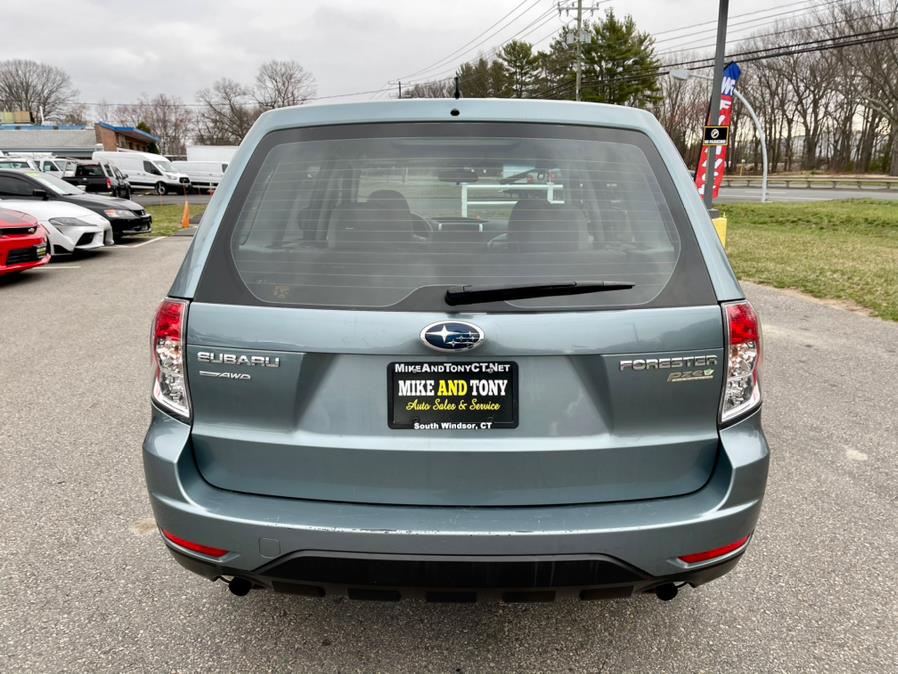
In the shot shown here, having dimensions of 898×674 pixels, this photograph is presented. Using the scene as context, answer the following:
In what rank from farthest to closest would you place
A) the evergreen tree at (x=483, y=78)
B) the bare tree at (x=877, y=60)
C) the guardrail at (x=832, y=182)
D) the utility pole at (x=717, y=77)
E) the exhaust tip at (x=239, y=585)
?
the evergreen tree at (x=483, y=78) < the bare tree at (x=877, y=60) < the guardrail at (x=832, y=182) < the utility pole at (x=717, y=77) < the exhaust tip at (x=239, y=585)

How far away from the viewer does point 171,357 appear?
1936 millimetres

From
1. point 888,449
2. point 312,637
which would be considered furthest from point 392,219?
point 888,449

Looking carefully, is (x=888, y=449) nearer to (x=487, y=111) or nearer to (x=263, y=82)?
(x=487, y=111)

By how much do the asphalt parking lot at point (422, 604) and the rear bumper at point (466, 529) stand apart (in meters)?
0.54

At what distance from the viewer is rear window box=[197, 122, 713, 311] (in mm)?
1882

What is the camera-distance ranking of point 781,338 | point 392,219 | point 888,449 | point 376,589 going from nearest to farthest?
point 376,589
point 392,219
point 888,449
point 781,338

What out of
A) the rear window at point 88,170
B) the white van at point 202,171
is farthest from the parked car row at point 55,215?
the white van at point 202,171

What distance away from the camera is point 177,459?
189 centimetres

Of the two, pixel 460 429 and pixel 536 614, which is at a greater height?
pixel 460 429

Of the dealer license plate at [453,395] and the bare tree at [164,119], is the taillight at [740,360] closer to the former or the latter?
the dealer license plate at [453,395]

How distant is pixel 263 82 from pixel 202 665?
8731 centimetres

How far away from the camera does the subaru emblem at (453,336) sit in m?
1.76

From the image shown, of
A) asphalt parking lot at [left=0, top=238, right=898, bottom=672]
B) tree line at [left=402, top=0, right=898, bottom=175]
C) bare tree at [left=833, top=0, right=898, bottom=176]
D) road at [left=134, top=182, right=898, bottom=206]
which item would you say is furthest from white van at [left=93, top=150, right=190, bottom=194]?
bare tree at [left=833, top=0, right=898, bottom=176]

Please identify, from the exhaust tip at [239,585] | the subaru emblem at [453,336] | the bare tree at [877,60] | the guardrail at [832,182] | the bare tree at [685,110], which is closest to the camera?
the subaru emblem at [453,336]
